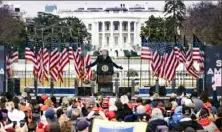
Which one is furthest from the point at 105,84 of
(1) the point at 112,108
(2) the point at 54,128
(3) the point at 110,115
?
(2) the point at 54,128

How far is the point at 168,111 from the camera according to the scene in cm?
2047

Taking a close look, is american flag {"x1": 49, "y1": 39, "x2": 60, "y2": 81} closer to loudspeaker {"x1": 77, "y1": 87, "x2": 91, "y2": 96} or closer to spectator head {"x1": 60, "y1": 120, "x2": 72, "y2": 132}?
loudspeaker {"x1": 77, "y1": 87, "x2": 91, "y2": 96}

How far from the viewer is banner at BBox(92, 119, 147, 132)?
12688 mm

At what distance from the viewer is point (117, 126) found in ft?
41.7

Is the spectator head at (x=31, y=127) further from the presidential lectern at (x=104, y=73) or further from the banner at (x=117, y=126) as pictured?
the presidential lectern at (x=104, y=73)

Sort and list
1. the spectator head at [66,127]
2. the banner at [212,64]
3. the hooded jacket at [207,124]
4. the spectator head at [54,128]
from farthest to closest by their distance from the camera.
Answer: the banner at [212,64] < the hooded jacket at [207,124] < the spectator head at [54,128] < the spectator head at [66,127]

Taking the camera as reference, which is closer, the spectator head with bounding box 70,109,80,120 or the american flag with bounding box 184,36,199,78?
the spectator head with bounding box 70,109,80,120

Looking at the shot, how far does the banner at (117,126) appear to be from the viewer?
1269cm

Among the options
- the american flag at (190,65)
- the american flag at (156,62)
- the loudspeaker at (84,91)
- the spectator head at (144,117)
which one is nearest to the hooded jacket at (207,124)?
the spectator head at (144,117)

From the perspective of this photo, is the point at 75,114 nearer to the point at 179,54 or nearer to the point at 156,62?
the point at 156,62

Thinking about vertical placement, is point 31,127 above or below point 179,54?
below

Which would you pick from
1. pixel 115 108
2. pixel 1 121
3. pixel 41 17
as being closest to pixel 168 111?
pixel 115 108

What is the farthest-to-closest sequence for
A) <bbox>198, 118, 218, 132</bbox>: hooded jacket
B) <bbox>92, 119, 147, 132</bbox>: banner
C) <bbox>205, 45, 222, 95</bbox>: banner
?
1. <bbox>205, 45, 222, 95</bbox>: banner
2. <bbox>198, 118, 218, 132</bbox>: hooded jacket
3. <bbox>92, 119, 147, 132</bbox>: banner

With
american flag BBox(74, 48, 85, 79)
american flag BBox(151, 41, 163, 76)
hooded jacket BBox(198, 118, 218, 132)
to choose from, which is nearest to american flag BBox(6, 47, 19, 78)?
american flag BBox(74, 48, 85, 79)
